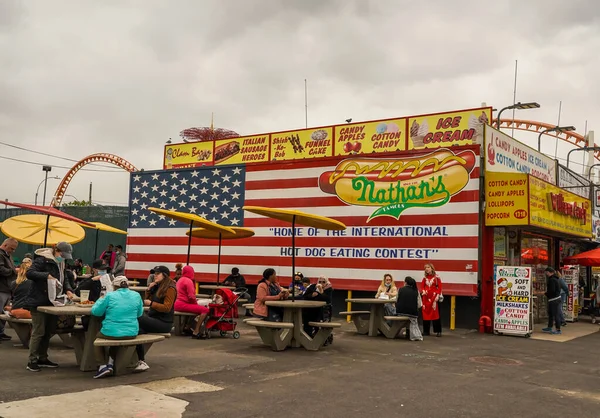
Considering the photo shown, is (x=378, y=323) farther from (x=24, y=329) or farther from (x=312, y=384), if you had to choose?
(x=24, y=329)

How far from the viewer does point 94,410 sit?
20.0 ft

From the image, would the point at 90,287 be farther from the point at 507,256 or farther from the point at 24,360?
the point at 507,256

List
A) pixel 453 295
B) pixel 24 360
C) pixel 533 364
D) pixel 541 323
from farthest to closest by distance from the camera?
pixel 541 323 < pixel 453 295 < pixel 533 364 < pixel 24 360

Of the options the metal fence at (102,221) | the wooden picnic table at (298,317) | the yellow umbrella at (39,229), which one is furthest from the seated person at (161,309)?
the metal fence at (102,221)

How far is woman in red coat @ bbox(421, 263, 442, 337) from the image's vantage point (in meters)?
13.7

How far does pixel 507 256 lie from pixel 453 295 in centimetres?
250

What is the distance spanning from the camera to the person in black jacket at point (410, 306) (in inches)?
507

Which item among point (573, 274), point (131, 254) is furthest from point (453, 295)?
point (131, 254)

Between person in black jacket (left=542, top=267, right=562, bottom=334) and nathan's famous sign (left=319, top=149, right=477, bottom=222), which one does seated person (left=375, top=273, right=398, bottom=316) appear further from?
person in black jacket (left=542, top=267, right=562, bottom=334)

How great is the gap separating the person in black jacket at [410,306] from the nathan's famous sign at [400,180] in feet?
10.1

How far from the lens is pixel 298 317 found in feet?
36.3

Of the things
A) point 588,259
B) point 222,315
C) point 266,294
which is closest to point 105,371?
point 222,315

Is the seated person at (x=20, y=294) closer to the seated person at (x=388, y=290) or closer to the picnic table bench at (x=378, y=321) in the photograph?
the picnic table bench at (x=378, y=321)

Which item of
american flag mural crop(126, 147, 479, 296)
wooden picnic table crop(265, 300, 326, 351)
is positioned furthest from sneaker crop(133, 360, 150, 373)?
american flag mural crop(126, 147, 479, 296)
